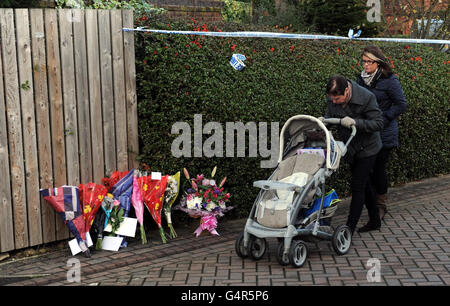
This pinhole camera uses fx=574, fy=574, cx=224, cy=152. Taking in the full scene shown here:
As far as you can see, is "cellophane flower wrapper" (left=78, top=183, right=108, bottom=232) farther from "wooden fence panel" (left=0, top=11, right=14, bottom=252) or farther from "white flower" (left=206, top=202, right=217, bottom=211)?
"white flower" (left=206, top=202, right=217, bottom=211)

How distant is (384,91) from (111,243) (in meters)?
3.25

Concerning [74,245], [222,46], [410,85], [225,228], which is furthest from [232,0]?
[74,245]

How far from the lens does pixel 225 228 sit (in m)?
6.46

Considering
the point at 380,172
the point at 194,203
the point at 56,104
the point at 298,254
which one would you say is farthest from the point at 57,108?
the point at 380,172

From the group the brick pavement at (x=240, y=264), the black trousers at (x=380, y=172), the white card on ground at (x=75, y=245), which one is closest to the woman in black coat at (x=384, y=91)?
the black trousers at (x=380, y=172)

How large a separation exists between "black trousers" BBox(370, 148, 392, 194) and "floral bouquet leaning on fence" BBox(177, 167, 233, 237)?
1.66 meters

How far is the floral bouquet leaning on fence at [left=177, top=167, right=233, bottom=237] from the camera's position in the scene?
6.01 m

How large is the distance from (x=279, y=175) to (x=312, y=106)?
2.09 m

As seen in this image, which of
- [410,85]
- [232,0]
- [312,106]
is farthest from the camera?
[232,0]

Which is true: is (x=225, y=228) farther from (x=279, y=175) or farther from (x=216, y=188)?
(x=279, y=175)

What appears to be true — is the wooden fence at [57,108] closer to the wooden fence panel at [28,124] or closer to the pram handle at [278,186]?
the wooden fence panel at [28,124]

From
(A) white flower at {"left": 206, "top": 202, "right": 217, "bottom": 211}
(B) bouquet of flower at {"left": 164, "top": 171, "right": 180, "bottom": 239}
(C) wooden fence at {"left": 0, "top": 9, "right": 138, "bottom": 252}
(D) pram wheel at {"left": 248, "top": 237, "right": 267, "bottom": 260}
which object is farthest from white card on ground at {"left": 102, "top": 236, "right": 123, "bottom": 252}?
(D) pram wheel at {"left": 248, "top": 237, "right": 267, "bottom": 260}

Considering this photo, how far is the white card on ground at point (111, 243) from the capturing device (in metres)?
5.65

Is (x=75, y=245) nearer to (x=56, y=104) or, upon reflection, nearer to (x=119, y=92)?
(x=56, y=104)
